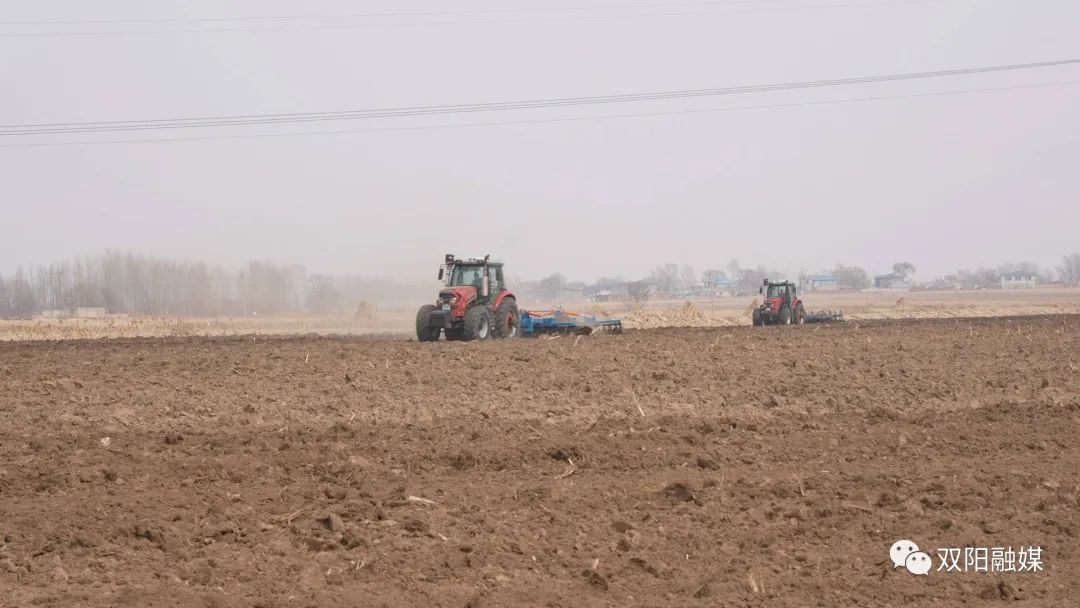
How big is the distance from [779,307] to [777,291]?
1.29 metres

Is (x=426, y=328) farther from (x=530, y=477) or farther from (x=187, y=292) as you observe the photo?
(x=187, y=292)

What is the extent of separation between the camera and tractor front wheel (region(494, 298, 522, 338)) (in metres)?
25.3

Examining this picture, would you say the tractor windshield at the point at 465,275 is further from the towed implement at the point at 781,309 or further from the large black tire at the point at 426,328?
Answer: the towed implement at the point at 781,309

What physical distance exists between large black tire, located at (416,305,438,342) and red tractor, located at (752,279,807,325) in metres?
15.2

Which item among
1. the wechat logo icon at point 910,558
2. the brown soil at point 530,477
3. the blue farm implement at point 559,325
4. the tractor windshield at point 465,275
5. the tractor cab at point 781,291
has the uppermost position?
the tractor windshield at point 465,275

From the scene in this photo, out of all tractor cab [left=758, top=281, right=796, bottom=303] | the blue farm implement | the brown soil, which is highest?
tractor cab [left=758, top=281, right=796, bottom=303]

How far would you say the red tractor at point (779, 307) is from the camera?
35844 mm

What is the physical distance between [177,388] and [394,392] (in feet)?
11.1

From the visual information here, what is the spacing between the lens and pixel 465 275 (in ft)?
83.0

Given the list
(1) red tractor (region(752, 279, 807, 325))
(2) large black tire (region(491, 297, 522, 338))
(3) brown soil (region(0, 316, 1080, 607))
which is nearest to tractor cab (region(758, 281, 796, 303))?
(1) red tractor (region(752, 279, 807, 325))

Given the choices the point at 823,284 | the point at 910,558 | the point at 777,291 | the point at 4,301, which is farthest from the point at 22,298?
the point at 823,284

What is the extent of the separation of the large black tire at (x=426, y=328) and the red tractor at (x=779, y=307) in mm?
15249

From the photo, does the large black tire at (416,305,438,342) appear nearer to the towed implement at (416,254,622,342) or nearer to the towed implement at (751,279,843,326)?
the towed implement at (416,254,622,342)

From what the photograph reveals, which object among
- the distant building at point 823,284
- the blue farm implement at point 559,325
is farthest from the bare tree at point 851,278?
the blue farm implement at point 559,325
